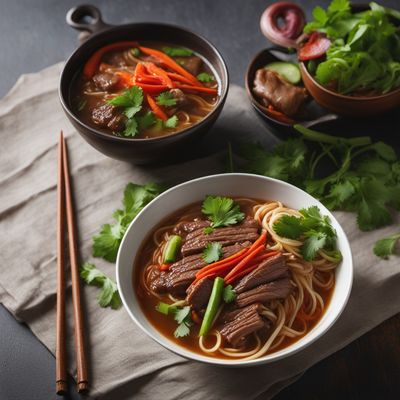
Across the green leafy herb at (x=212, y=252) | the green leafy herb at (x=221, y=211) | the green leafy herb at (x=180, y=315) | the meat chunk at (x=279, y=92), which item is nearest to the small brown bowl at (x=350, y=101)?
the meat chunk at (x=279, y=92)

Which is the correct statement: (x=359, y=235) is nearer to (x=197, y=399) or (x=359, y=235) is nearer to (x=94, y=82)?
(x=197, y=399)

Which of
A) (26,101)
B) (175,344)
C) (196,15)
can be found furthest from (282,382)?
(196,15)

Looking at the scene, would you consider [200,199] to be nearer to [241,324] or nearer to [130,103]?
[130,103]

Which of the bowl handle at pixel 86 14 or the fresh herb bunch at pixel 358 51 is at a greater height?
the bowl handle at pixel 86 14

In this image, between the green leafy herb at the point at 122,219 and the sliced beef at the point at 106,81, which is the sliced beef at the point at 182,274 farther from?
the sliced beef at the point at 106,81

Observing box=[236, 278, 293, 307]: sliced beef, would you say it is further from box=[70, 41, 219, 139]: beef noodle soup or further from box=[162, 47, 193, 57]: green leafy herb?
box=[162, 47, 193, 57]: green leafy herb

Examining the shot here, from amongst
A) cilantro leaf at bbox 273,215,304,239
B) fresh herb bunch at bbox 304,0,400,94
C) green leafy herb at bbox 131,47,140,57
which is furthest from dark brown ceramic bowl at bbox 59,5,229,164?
cilantro leaf at bbox 273,215,304,239

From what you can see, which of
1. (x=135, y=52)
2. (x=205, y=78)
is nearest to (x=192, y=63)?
(x=205, y=78)
